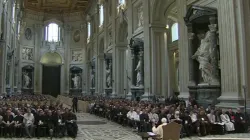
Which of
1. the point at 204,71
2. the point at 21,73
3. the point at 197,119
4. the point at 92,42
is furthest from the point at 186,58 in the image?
the point at 21,73

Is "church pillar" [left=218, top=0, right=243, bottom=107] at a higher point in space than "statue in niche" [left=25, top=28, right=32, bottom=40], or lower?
lower

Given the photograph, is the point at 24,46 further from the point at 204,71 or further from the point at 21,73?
the point at 204,71

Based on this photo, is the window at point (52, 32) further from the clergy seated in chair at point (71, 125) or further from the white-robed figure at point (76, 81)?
the clergy seated in chair at point (71, 125)

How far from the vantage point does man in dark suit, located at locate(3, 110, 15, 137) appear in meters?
10.5

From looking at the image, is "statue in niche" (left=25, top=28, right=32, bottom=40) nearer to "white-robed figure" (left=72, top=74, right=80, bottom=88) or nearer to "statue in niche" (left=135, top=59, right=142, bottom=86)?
"white-robed figure" (left=72, top=74, right=80, bottom=88)

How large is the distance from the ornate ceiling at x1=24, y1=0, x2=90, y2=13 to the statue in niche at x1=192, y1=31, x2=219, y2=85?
3251 centimetres

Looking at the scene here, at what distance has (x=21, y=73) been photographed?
136 feet

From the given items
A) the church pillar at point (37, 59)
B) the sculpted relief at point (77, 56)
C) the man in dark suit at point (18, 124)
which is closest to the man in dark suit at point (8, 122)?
the man in dark suit at point (18, 124)

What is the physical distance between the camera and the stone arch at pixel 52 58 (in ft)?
150

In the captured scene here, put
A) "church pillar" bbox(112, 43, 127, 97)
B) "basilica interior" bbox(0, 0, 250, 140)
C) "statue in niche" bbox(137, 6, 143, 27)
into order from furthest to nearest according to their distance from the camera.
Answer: "church pillar" bbox(112, 43, 127, 97) < "statue in niche" bbox(137, 6, 143, 27) < "basilica interior" bbox(0, 0, 250, 140)

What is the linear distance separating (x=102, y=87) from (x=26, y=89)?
48.3ft

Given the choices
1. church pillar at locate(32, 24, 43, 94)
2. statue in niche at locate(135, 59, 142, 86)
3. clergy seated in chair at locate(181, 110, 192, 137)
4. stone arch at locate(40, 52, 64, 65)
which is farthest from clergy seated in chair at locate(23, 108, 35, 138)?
stone arch at locate(40, 52, 64, 65)

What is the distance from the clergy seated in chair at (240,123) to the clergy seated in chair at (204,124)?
3.50 ft

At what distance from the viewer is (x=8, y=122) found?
10.6 m
